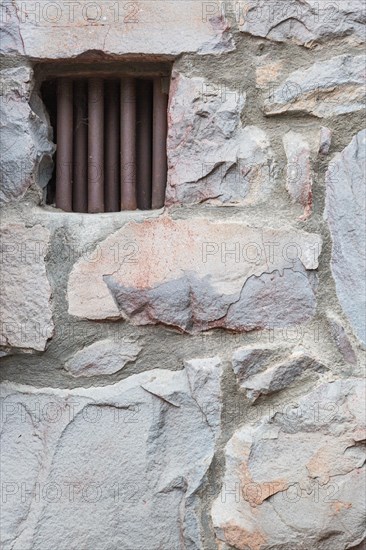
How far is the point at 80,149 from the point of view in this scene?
4.15ft

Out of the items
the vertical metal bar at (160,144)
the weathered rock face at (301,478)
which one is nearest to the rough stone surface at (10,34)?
the vertical metal bar at (160,144)

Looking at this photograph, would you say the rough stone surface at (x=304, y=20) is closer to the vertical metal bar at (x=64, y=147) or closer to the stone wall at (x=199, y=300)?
the stone wall at (x=199, y=300)

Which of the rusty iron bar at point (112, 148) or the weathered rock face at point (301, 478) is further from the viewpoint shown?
the rusty iron bar at point (112, 148)

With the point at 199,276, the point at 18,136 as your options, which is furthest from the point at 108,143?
the point at 199,276

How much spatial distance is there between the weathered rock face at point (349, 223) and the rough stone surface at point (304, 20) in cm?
16

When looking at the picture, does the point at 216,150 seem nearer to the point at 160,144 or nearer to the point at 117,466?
the point at 160,144

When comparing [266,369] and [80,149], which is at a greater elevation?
[80,149]

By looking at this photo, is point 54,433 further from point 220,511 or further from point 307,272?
point 307,272

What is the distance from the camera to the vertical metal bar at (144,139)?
49.7 inches

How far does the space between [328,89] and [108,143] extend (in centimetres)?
36

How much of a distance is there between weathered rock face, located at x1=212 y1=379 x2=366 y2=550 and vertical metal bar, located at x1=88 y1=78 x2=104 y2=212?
17.2 inches

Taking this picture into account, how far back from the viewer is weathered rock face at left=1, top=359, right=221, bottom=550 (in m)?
1.17

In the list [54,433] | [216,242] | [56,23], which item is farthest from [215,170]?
[54,433]

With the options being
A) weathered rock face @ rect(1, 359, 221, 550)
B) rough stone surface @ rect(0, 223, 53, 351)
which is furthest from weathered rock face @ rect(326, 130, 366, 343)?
rough stone surface @ rect(0, 223, 53, 351)
